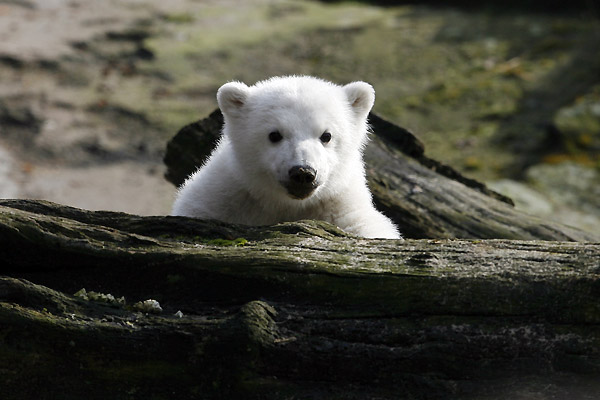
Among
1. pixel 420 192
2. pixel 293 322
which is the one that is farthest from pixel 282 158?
pixel 293 322

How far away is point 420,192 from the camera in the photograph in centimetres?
551

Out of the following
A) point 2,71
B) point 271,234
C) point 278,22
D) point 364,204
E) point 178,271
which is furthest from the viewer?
point 278,22

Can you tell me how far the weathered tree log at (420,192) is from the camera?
5359mm

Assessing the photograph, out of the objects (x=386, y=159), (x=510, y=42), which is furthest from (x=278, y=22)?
(x=386, y=159)

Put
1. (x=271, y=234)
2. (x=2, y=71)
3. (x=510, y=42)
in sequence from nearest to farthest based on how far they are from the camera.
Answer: (x=271, y=234), (x=2, y=71), (x=510, y=42)

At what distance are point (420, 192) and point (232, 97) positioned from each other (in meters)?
1.57

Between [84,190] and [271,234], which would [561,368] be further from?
[84,190]

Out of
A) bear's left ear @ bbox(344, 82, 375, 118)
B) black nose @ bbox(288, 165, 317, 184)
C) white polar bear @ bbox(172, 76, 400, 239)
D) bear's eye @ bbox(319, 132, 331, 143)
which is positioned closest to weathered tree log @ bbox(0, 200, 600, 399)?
black nose @ bbox(288, 165, 317, 184)

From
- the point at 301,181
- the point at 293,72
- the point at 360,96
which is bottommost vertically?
the point at 301,181

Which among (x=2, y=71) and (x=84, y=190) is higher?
(x=2, y=71)

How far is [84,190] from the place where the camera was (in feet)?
30.8

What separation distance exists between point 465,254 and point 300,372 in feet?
2.94

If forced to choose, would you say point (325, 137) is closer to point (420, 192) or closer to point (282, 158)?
point (282, 158)

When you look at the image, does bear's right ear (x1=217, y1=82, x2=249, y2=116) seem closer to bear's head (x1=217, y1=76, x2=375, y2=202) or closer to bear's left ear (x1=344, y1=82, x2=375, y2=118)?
bear's head (x1=217, y1=76, x2=375, y2=202)
